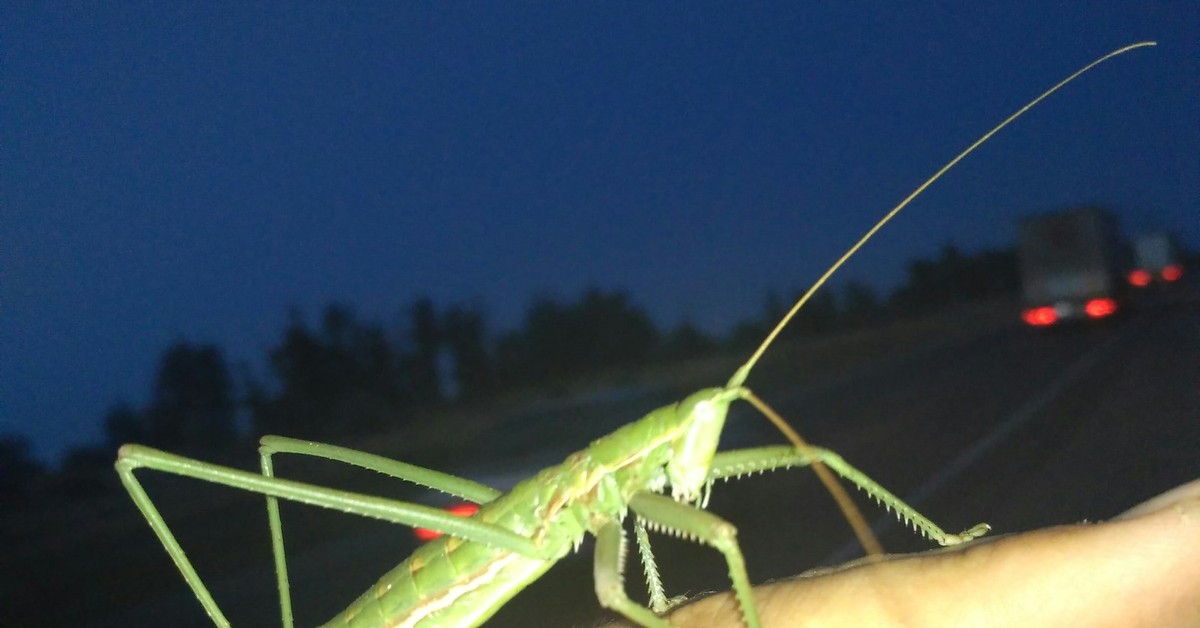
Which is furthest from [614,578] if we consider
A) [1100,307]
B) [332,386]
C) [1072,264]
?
[1072,264]

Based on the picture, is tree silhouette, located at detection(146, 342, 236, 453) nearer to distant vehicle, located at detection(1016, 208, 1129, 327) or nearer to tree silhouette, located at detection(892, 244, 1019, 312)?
tree silhouette, located at detection(892, 244, 1019, 312)

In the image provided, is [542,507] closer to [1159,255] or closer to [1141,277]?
[1159,255]

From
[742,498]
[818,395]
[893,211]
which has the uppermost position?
[893,211]

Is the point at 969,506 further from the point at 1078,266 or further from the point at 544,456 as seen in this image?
the point at 1078,266

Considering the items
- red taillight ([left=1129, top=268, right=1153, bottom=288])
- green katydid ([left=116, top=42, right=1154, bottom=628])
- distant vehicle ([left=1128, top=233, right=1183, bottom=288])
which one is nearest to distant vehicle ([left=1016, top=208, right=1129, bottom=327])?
red taillight ([left=1129, top=268, right=1153, bottom=288])

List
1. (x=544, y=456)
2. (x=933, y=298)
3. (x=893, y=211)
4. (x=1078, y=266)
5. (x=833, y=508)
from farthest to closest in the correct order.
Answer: (x=933, y=298) → (x=1078, y=266) → (x=833, y=508) → (x=544, y=456) → (x=893, y=211)

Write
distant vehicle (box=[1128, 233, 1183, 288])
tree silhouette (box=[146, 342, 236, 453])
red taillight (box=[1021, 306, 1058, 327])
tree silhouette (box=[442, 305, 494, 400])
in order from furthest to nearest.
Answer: red taillight (box=[1021, 306, 1058, 327]) < tree silhouette (box=[442, 305, 494, 400]) < tree silhouette (box=[146, 342, 236, 453]) < distant vehicle (box=[1128, 233, 1183, 288])

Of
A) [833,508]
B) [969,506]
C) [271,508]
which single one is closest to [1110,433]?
[969,506]
